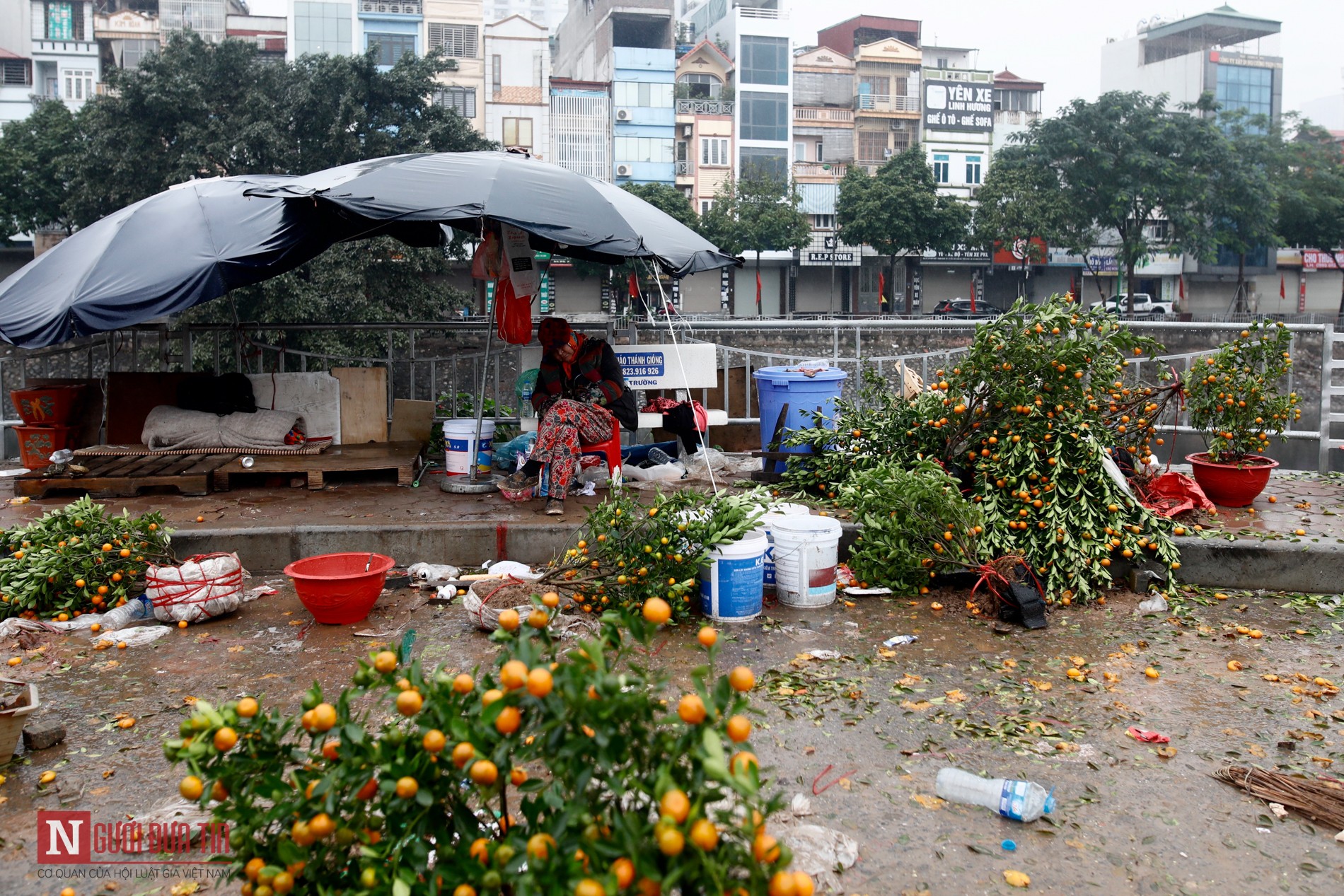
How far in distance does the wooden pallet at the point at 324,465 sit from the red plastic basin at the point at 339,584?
2.33 metres

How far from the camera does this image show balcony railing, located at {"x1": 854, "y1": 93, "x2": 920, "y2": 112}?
2088 inches

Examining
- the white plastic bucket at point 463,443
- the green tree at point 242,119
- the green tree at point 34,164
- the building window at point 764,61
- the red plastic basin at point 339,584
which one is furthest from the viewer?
the building window at point 764,61

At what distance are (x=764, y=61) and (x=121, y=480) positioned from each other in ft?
161

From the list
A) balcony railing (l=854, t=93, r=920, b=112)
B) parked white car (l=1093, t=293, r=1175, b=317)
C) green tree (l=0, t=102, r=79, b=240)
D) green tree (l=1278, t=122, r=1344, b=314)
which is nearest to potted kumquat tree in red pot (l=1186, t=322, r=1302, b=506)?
green tree (l=0, t=102, r=79, b=240)

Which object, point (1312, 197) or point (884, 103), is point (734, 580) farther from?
point (884, 103)

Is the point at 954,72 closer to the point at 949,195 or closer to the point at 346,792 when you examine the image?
the point at 949,195

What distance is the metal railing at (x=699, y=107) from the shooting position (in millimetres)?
49219

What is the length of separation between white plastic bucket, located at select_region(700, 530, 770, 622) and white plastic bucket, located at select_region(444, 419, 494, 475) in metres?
2.91

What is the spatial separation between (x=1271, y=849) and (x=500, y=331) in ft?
20.2

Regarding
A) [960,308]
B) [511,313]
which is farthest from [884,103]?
[511,313]

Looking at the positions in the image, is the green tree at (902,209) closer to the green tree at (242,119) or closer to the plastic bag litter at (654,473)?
the green tree at (242,119)

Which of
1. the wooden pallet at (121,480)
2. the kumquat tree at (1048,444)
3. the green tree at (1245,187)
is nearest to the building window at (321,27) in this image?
the green tree at (1245,187)

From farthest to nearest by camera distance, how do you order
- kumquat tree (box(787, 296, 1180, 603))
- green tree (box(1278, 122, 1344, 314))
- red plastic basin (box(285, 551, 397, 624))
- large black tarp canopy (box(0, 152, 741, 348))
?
green tree (box(1278, 122, 1344, 314)) < large black tarp canopy (box(0, 152, 741, 348)) < kumquat tree (box(787, 296, 1180, 603)) < red plastic basin (box(285, 551, 397, 624))

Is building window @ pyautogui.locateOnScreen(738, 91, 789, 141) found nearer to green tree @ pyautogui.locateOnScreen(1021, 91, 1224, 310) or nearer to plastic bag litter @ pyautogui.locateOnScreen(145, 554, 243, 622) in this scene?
green tree @ pyautogui.locateOnScreen(1021, 91, 1224, 310)
